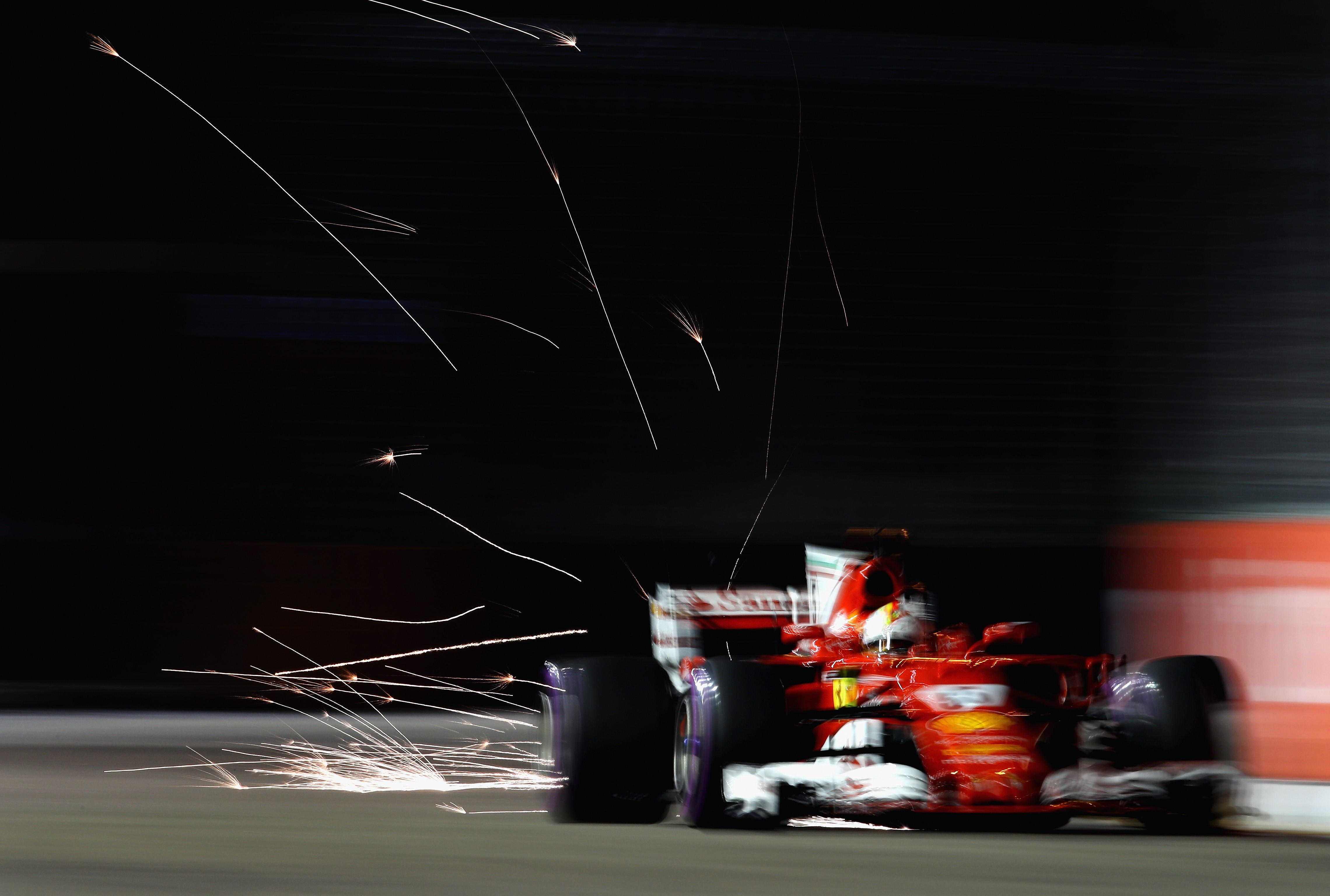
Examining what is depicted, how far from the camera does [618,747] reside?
738cm

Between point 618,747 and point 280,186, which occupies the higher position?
point 280,186

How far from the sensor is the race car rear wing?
315 inches

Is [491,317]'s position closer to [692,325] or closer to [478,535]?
[692,325]

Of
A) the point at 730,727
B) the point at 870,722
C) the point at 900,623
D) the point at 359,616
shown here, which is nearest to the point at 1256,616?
the point at 900,623

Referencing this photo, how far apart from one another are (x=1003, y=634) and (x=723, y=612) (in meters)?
1.34

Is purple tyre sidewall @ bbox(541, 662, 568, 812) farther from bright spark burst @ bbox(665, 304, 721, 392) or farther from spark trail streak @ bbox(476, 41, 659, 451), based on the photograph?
bright spark burst @ bbox(665, 304, 721, 392)


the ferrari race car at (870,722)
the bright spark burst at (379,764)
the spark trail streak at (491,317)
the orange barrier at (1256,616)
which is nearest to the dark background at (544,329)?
the spark trail streak at (491,317)

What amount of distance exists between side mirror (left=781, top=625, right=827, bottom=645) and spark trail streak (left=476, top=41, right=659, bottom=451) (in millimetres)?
6473

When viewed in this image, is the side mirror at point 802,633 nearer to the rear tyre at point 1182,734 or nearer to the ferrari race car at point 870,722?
the ferrari race car at point 870,722

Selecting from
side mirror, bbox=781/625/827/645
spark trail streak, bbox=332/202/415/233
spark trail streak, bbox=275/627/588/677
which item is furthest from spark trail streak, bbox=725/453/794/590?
side mirror, bbox=781/625/827/645

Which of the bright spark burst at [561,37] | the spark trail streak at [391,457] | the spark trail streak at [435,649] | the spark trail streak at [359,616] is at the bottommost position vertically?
the spark trail streak at [435,649]

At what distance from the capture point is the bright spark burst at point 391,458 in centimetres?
1385

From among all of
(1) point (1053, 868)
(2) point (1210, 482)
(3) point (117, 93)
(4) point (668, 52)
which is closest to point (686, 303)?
(4) point (668, 52)

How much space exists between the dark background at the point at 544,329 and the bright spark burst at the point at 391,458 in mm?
72
